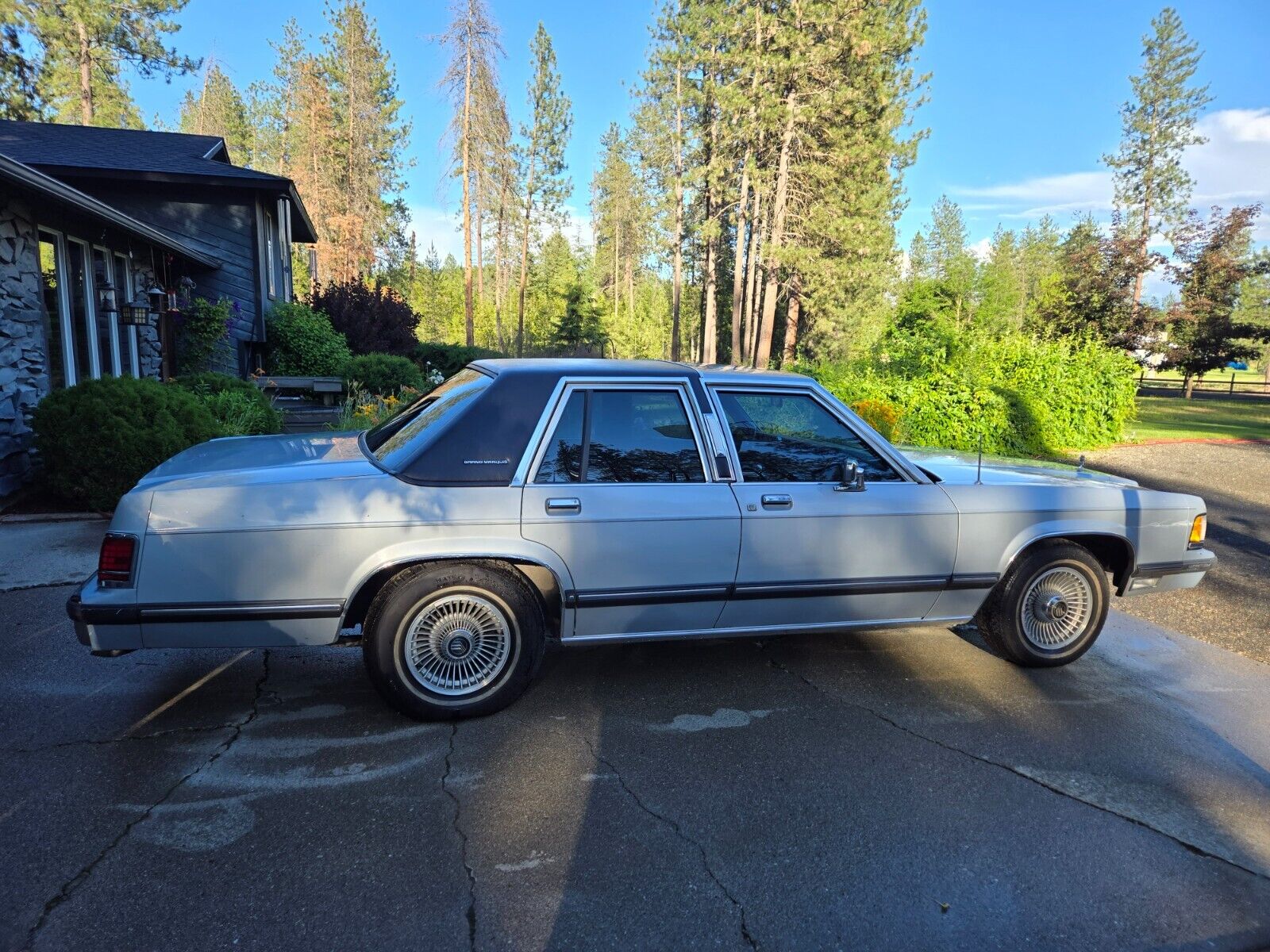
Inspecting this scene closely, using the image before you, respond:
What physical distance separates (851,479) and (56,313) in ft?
31.0

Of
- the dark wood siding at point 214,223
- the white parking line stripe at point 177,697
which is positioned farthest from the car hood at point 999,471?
the dark wood siding at point 214,223

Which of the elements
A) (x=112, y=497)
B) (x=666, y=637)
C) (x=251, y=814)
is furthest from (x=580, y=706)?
(x=112, y=497)

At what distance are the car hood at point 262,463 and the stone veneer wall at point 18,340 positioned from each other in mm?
4798

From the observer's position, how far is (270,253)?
18547 mm

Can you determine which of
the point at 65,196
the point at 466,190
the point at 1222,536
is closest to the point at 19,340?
the point at 65,196

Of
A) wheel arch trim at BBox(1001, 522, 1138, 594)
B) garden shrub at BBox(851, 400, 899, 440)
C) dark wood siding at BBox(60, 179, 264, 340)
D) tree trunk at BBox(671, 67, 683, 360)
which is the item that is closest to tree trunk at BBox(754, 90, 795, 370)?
tree trunk at BBox(671, 67, 683, 360)

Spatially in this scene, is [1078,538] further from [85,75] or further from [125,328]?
[85,75]

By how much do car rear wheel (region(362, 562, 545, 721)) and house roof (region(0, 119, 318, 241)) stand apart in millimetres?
13942

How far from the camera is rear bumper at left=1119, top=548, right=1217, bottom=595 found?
185 inches

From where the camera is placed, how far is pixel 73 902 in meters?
2.52

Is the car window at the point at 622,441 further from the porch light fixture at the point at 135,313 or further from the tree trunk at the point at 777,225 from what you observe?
the tree trunk at the point at 777,225

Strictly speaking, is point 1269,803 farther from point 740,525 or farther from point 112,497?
point 112,497

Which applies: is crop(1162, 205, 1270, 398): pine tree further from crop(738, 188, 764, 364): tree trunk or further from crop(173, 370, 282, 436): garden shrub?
crop(173, 370, 282, 436): garden shrub

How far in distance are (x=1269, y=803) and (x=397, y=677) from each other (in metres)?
3.70
